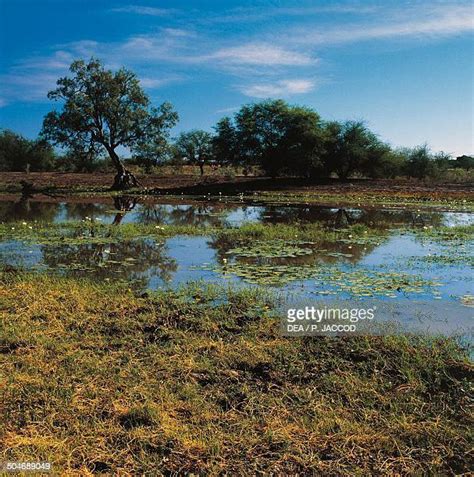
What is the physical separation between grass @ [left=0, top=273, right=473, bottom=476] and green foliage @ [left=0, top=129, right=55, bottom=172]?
68.4m

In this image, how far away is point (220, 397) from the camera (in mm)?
4254

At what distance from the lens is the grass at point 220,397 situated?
3451 millimetres

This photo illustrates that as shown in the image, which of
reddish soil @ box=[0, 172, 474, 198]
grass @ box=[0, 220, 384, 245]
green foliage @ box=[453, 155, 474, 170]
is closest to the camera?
grass @ box=[0, 220, 384, 245]

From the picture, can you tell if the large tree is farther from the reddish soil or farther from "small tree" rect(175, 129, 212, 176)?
"small tree" rect(175, 129, 212, 176)

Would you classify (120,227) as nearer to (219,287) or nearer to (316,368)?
(219,287)

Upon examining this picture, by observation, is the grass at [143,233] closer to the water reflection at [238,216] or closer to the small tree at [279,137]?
the water reflection at [238,216]

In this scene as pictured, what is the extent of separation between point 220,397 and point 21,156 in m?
73.2

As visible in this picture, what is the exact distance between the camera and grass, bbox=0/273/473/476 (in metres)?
3.45

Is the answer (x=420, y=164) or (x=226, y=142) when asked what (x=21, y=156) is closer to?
(x=226, y=142)

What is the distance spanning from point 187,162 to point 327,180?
34096 millimetres

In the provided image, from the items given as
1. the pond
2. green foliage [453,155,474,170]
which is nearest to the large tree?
the pond

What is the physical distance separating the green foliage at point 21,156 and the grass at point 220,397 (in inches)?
2694

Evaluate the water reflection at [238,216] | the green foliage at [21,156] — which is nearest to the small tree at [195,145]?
the green foliage at [21,156]

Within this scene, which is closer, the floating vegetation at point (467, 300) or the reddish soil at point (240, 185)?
the floating vegetation at point (467, 300)
